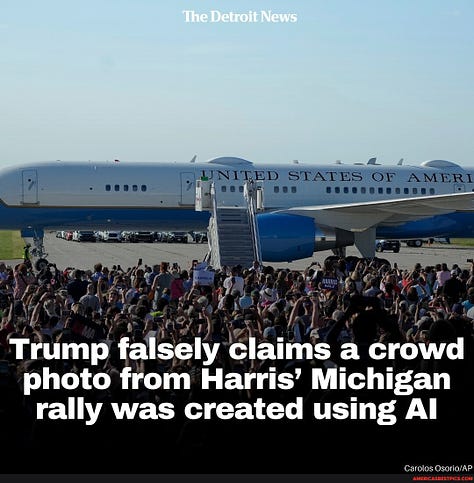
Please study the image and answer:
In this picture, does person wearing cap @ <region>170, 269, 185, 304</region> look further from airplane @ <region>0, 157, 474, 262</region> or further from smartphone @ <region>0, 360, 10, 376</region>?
airplane @ <region>0, 157, 474, 262</region>

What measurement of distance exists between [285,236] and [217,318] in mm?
19207

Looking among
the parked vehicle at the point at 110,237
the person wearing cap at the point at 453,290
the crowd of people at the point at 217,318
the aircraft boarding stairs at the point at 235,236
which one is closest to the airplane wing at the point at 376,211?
the aircraft boarding stairs at the point at 235,236

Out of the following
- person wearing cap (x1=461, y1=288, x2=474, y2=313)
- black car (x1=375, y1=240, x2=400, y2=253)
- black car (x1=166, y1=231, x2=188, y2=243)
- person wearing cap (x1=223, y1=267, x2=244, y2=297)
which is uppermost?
black car (x1=166, y1=231, x2=188, y2=243)

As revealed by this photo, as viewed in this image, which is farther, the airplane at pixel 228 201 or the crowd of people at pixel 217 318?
the airplane at pixel 228 201

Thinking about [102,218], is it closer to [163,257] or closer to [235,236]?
[235,236]

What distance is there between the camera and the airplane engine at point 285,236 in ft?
104

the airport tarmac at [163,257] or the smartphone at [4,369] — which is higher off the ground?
the airport tarmac at [163,257]

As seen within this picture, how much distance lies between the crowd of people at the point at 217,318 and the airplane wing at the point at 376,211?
11.2 m

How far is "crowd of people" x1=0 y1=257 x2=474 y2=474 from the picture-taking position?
6766 millimetres

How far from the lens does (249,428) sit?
22.7 ft

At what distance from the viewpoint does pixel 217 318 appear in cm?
1303

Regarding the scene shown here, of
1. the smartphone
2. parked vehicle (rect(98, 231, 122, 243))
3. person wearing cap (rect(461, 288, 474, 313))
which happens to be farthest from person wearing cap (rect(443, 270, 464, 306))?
parked vehicle (rect(98, 231, 122, 243))

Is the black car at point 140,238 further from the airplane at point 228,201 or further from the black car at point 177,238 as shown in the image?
the airplane at point 228,201

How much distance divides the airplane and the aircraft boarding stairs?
2.68 feet
